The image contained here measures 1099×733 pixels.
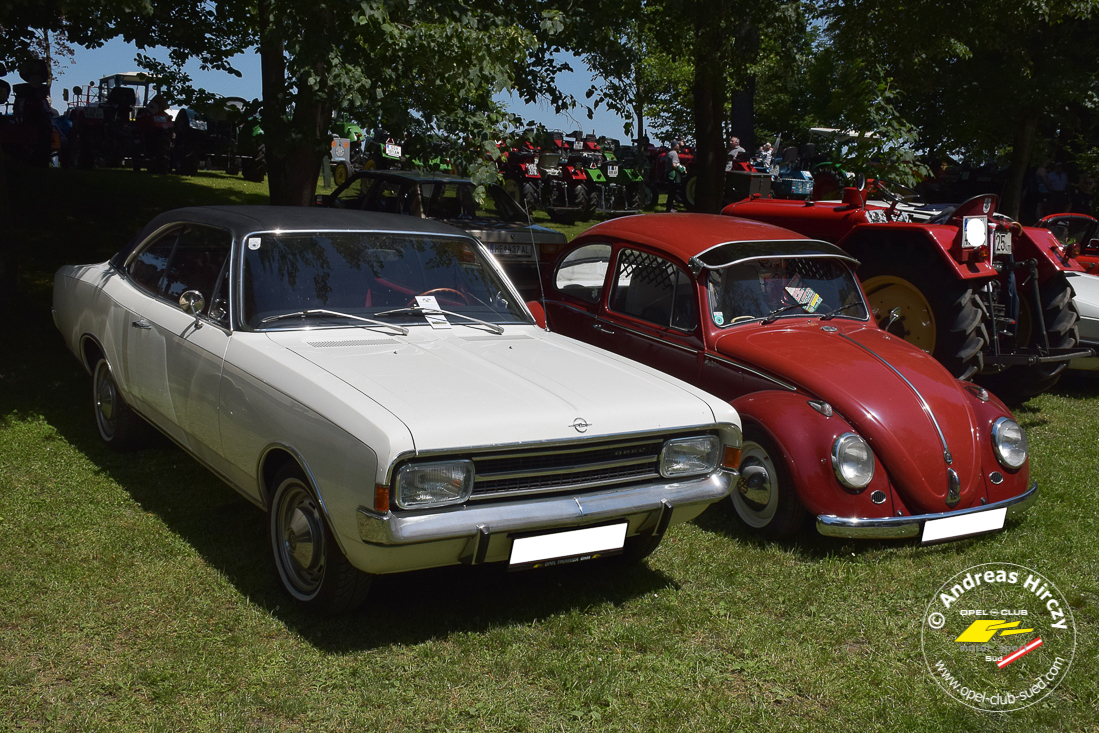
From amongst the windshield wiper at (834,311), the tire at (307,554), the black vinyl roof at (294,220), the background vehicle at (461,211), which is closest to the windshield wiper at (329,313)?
the black vinyl roof at (294,220)

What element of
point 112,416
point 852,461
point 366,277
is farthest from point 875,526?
point 112,416

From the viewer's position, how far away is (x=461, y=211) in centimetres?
1039

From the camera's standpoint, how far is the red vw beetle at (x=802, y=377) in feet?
15.2

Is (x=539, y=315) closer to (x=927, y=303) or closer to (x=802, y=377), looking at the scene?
(x=802, y=377)

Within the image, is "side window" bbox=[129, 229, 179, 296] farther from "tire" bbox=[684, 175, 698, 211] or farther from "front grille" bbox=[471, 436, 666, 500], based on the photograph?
"tire" bbox=[684, 175, 698, 211]

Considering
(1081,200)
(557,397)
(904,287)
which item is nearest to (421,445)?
(557,397)

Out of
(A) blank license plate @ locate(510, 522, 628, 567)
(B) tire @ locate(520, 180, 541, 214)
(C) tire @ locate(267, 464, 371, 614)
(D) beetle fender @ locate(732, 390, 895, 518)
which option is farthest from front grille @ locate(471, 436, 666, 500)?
(B) tire @ locate(520, 180, 541, 214)

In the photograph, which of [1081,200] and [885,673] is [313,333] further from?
[1081,200]

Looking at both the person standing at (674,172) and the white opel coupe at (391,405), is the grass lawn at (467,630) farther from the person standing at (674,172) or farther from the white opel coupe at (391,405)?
the person standing at (674,172)

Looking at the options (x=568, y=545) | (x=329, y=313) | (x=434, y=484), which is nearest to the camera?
(x=434, y=484)

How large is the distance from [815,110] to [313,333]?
44074 mm

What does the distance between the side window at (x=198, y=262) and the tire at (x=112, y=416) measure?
0.83 meters

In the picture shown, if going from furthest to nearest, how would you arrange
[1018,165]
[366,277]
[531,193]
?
[531,193]
[1018,165]
[366,277]

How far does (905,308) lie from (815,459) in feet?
10.5
